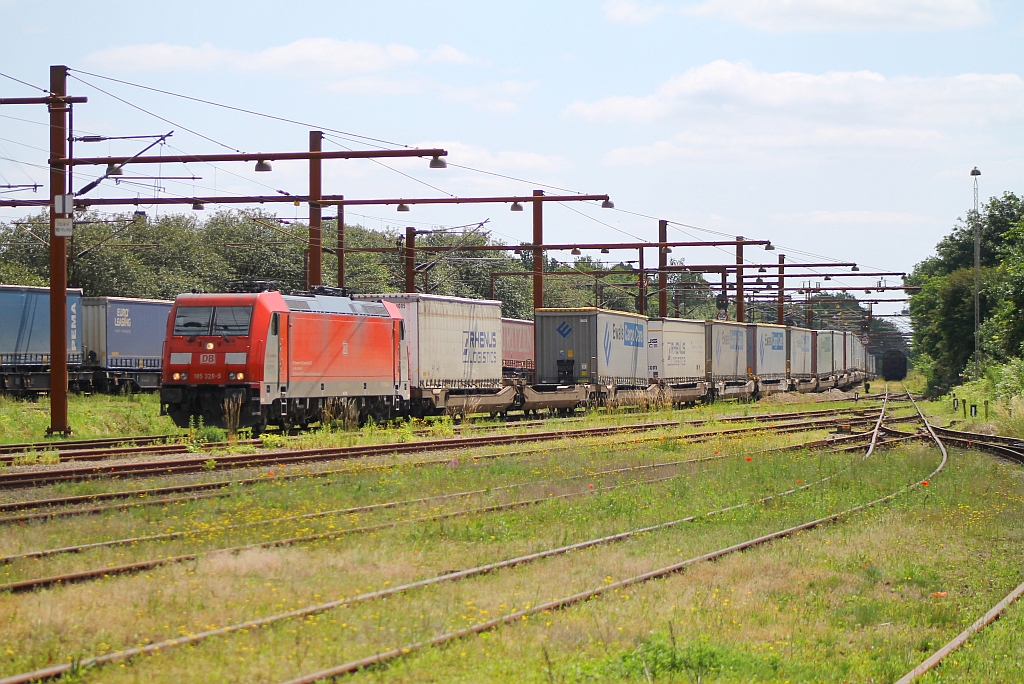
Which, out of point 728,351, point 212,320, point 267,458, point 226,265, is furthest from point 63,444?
point 226,265

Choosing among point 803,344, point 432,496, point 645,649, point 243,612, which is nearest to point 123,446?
point 432,496

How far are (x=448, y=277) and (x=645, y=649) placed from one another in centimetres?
6579

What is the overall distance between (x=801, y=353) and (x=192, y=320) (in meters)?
42.9

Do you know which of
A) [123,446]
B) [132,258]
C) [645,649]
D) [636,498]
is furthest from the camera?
[132,258]

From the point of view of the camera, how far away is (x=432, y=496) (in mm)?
14602

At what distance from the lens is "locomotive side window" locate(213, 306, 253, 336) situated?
2239cm

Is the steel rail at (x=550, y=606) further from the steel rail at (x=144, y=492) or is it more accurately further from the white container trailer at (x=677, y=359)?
the white container trailer at (x=677, y=359)

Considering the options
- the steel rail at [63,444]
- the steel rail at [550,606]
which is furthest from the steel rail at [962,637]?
the steel rail at [63,444]

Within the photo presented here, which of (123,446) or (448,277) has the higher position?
(448,277)

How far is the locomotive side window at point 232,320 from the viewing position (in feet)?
73.5

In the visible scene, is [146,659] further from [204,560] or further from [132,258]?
[132,258]

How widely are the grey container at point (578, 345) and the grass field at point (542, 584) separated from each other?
62.2 feet

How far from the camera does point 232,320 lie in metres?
22.5

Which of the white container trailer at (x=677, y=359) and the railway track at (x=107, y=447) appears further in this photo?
the white container trailer at (x=677, y=359)
